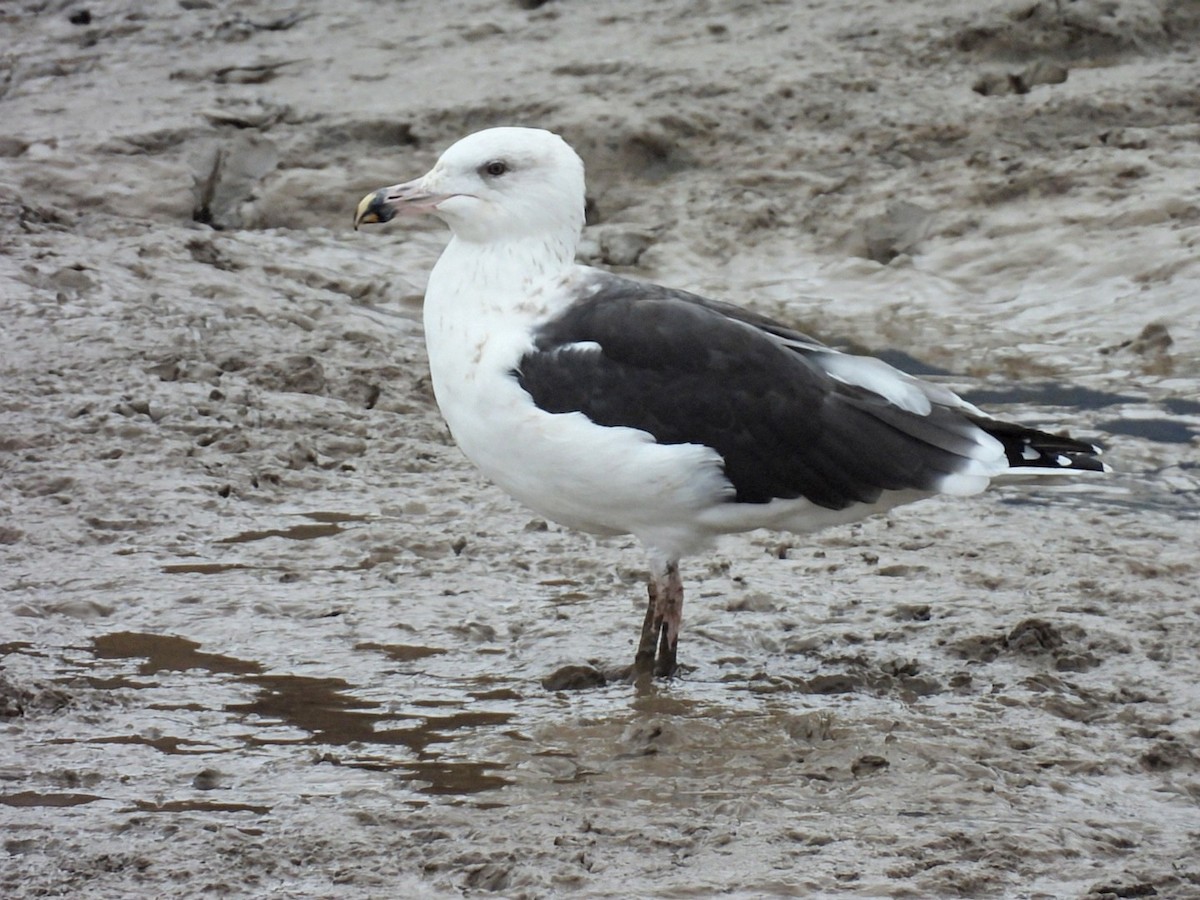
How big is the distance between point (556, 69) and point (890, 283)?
8.75 feet

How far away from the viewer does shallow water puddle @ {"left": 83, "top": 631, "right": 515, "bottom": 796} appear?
4371 millimetres

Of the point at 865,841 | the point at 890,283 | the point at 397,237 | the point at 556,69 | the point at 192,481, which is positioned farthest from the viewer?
the point at 556,69

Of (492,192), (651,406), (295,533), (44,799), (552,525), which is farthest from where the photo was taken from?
(552,525)

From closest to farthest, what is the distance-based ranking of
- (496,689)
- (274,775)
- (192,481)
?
(274,775) < (496,689) < (192,481)

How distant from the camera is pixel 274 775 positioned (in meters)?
4.25

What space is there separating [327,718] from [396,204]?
5.59 feet

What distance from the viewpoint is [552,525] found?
642 centimetres

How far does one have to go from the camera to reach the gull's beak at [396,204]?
5.37 meters

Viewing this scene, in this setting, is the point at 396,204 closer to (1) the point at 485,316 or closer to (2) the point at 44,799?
(1) the point at 485,316

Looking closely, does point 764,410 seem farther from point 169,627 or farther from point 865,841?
point 169,627

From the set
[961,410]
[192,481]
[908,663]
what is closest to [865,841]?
[908,663]

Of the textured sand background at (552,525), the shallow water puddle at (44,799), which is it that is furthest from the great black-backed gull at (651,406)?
the shallow water puddle at (44,799)

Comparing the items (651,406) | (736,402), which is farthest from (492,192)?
(736,402)

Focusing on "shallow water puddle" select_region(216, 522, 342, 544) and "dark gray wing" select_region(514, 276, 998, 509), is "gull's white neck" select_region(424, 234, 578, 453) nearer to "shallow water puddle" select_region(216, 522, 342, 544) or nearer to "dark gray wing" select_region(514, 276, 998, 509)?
"dark gray wing" select_region(514, 276, 998, 509)
